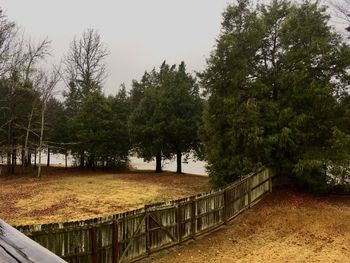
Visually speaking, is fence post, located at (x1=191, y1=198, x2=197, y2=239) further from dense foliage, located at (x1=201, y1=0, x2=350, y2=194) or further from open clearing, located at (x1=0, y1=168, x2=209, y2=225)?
dense foliage, located at (x1=201, y1=0, x2=350, y2=194)

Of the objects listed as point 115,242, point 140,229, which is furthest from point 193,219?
point 115,242

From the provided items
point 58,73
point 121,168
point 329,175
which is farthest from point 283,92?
point 121,168

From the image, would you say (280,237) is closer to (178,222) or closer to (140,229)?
(178,222)

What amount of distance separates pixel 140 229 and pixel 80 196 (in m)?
13.5

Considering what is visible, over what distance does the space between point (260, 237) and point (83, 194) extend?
14086mm

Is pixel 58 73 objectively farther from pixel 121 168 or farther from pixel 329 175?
pixel 329 175

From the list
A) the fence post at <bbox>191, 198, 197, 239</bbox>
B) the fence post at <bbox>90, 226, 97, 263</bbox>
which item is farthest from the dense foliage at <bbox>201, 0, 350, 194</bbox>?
the fence post at <bbox>90, 226, 97, 263</bbox>

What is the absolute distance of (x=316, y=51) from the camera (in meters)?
23.5

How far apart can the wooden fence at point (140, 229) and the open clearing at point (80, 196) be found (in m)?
5.86

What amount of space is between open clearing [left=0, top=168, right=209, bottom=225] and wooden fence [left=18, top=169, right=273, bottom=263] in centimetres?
586

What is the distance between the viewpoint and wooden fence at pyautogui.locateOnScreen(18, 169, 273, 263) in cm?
1023

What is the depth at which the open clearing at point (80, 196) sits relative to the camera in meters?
19.9

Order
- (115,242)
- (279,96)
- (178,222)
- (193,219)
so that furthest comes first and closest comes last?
(279,96) < (193,219) < (178,222) < (115,242)

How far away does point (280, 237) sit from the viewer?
15.7 meters
